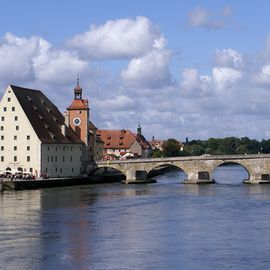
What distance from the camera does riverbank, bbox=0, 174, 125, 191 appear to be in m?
85.9

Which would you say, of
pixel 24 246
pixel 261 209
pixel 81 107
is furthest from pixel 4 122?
pixel 24 246

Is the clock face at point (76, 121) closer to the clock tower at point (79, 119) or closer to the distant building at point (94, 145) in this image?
the clock tower at point (79, 119)

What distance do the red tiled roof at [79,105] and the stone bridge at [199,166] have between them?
8.43 meters

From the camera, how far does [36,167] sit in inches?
3853

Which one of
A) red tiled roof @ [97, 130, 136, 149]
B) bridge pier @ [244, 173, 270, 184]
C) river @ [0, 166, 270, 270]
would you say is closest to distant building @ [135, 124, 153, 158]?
red tiled roof @ [97, 130, 136, 149]

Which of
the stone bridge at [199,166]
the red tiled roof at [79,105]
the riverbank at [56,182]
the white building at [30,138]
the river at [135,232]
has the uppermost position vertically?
the red tiled roof at [79,105]

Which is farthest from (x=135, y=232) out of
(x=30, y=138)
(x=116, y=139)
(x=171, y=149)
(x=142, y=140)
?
(x=142, y=140)

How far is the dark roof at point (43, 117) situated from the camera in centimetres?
9912

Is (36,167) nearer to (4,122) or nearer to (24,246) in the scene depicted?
(4,122)

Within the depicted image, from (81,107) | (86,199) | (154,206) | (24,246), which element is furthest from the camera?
(81,107)

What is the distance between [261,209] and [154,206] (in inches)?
362

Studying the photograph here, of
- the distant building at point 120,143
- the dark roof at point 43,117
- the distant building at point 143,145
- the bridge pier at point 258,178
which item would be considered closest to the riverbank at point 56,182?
the dark roof at point 43,117

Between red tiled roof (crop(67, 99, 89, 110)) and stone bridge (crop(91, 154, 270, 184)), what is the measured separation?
8.43 m

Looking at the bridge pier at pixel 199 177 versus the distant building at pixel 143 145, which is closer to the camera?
the bridge pier at pixel 199 177
